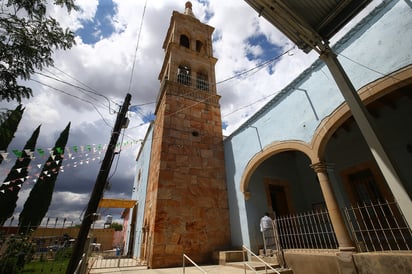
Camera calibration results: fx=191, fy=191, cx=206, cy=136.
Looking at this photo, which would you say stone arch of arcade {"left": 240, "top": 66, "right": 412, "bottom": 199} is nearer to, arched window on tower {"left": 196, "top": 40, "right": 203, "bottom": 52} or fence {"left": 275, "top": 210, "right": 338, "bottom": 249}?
fence {"left": 275, "top": 210, "right": 338, "bottom": 249}

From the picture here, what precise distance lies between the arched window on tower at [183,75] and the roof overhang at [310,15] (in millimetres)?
6641

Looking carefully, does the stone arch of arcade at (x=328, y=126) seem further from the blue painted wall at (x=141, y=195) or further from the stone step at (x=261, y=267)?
the blue painted wall at (x=141, y=195)

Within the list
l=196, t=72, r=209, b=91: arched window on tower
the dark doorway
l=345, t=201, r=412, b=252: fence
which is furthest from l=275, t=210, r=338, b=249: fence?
l=196, t=72, r=209, b=91: arched window on tower

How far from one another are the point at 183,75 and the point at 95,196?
7.20 m

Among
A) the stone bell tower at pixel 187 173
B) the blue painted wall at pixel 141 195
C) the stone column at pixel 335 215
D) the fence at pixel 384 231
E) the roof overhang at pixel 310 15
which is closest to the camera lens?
the roof overhang at pixel 310 15

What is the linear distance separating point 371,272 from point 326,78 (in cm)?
413

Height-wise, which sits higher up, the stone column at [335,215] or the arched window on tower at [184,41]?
the arched window on tower at [184,41]

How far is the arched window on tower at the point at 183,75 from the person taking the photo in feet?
31.6

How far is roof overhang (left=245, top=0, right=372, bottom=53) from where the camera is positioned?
314cm

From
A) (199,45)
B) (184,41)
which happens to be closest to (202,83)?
(199,45)

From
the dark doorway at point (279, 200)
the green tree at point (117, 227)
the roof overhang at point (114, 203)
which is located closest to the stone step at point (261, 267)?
the dark doorway at point (279, 200)

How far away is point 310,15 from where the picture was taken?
3.33 metres

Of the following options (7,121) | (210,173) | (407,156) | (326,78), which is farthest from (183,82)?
(407,156)

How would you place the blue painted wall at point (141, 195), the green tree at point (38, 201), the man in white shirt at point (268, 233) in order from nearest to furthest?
1. the man in white shirt at point (268, 233)
2. the blue painted wall at point (141, 195)
3. the green tree at point (38, 201)
